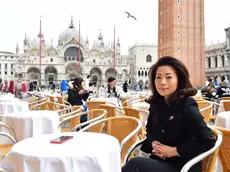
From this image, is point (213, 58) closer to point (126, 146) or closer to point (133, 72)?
point (133, 72)

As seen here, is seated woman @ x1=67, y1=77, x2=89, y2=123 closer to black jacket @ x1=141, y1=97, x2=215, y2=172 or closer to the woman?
the woman

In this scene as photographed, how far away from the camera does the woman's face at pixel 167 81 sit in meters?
2.33

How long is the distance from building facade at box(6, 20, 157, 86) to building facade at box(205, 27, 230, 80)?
1375cm

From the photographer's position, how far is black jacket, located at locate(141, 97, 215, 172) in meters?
2.08

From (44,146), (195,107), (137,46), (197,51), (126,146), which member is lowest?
(126,146)

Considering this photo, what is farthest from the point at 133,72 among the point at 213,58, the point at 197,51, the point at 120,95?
the point at 120,95

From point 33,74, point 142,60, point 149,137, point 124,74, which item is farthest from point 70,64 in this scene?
point 149,137

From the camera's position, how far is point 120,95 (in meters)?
7.74

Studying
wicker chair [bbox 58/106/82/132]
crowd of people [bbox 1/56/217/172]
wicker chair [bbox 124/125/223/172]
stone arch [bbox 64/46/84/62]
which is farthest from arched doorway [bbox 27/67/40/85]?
wicker chair [bbox 124/125/223/172]

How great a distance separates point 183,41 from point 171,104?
29.7m

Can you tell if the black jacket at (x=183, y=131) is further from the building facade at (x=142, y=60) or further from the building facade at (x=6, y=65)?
the building facade at (x=6, y=65)

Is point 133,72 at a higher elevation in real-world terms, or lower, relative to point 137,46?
lower

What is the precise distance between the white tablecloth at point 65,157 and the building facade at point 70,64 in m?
49.9

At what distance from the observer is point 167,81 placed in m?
2.32
